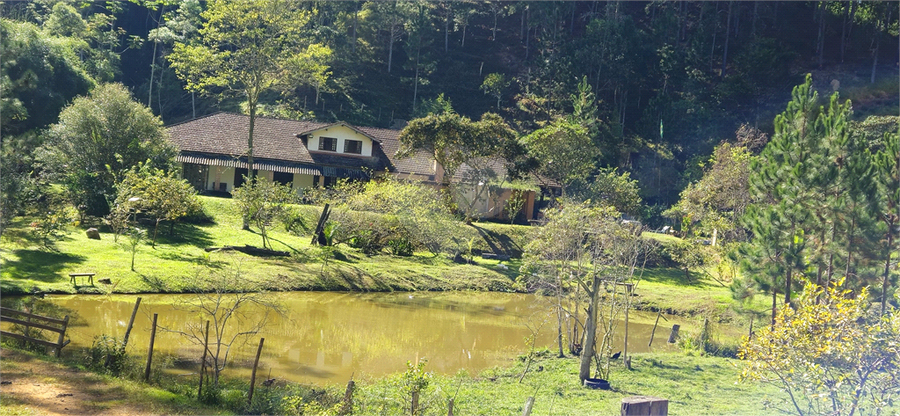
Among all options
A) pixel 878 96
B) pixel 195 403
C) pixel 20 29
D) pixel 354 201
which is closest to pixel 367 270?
pixel 354 201

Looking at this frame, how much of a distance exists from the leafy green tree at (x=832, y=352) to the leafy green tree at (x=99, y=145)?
27.3 meters

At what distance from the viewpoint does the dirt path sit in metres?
12.1

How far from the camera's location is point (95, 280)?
75.5 feet

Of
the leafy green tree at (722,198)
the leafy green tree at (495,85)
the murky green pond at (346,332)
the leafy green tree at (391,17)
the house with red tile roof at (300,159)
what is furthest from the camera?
the leafy green tree at (391,17)

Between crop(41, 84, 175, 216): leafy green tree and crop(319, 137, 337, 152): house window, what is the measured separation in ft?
45.3

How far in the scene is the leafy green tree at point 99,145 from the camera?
30953 mm

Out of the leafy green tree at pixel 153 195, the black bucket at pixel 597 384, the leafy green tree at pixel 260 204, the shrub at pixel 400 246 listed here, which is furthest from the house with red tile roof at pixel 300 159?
the black bucket at pixel 597 384

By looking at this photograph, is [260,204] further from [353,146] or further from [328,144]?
[353,146]

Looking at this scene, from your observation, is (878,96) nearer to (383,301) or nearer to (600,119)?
(600,119)

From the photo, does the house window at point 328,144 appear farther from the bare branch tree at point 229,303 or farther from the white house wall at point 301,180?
A: the bare branch tree at point 229,303

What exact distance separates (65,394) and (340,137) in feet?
116

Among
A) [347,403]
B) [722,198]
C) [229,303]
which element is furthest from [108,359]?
[722,198]

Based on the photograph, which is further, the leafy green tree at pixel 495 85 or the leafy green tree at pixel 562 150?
the leafy green tree at pixel 495 85

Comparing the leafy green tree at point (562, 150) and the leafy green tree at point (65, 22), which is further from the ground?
the leafy green tree at point (65, 22)
